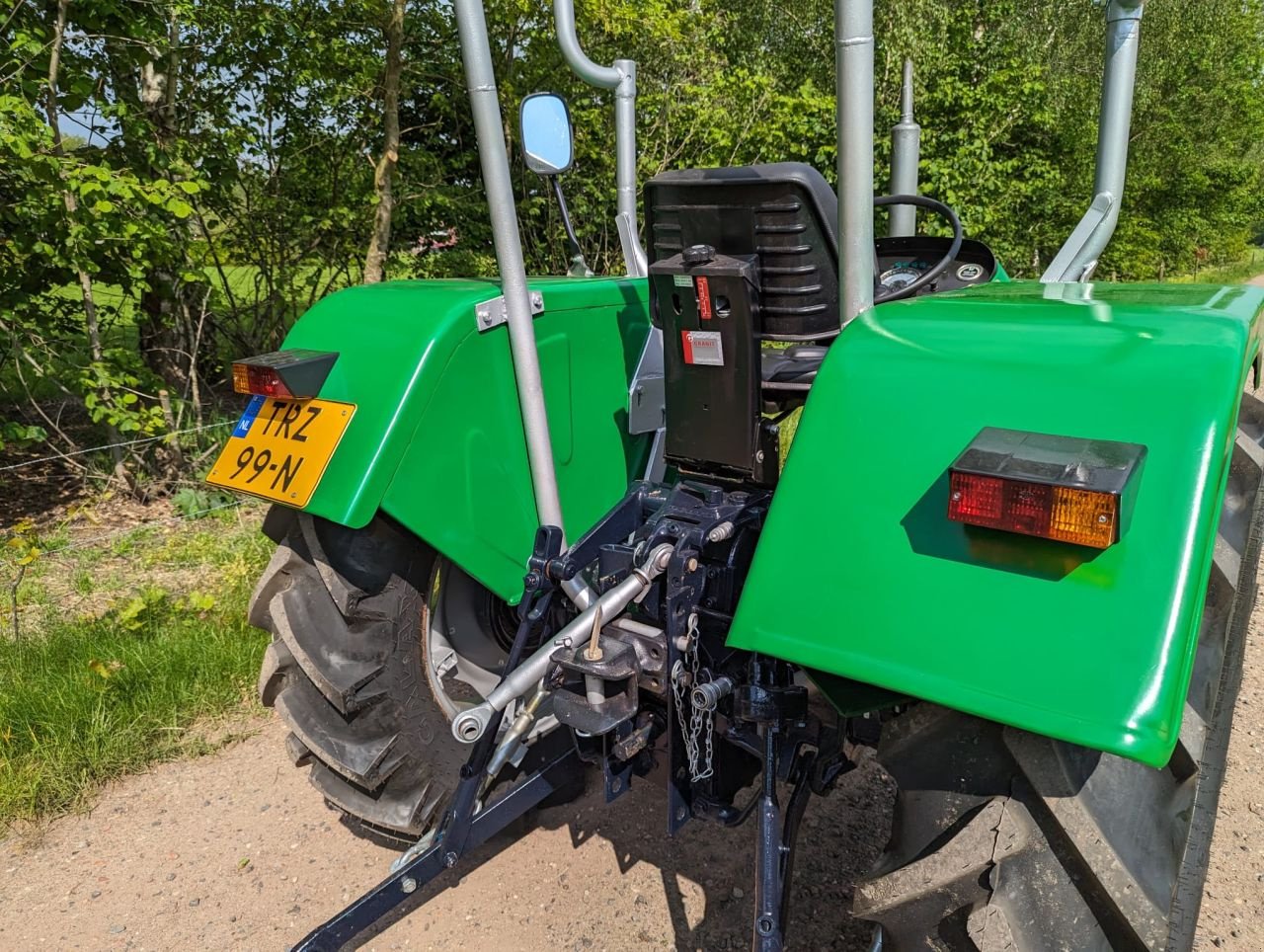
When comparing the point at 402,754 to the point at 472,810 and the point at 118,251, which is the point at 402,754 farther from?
the point at 118,251

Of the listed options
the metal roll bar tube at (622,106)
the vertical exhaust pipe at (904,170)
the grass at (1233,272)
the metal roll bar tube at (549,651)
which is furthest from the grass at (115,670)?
the grass at (1233,272)

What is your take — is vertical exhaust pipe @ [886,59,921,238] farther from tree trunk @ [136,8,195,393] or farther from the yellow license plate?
tree trunk @ [136,8,195,393]

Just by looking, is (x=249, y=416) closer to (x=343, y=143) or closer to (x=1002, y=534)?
(x=1002, y=534)

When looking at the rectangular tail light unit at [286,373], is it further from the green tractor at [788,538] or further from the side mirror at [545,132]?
the side mirror at [545,132]

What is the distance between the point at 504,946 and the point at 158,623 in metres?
2.04

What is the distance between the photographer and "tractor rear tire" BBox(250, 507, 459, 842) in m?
1.98

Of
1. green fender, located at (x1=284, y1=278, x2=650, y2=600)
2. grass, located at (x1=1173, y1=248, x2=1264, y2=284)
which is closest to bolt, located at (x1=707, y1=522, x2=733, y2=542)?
green fender, located at (x1=284, y1=278, x2=650, y2=600)

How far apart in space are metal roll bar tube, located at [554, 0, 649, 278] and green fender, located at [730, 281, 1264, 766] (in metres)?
1.21

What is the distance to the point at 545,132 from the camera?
2.33m

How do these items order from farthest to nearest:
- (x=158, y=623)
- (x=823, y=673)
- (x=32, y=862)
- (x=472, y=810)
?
(x=158, y=623) < (x=32, y=862) < (x=472, y=810) < (x=823, y=673)

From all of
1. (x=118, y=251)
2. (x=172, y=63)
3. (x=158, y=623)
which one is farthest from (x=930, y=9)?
(x=158, y=623)

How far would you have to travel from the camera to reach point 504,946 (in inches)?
82.3

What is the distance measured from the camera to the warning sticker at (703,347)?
1.80 m

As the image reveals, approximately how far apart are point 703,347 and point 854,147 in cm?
50
